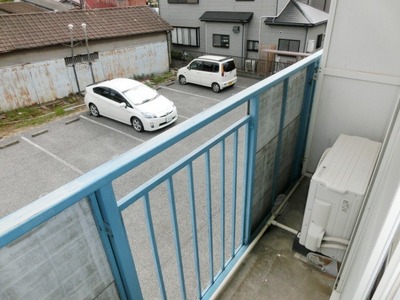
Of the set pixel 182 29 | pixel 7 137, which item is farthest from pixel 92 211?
pixel 182 29

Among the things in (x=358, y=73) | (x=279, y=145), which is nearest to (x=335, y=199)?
(x=279, y=145)

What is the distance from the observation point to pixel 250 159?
222cm

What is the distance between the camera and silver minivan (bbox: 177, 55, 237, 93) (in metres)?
11.2

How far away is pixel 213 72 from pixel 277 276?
9.79m

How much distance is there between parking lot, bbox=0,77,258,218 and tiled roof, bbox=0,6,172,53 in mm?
3157

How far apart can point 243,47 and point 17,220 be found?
14.9 meters

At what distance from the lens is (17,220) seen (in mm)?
809

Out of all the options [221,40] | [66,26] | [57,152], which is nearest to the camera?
[57,152]

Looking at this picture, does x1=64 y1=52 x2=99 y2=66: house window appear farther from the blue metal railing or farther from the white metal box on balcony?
the white metal box on balcony

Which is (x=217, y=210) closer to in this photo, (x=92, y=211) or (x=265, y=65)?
(x=92, y=211)

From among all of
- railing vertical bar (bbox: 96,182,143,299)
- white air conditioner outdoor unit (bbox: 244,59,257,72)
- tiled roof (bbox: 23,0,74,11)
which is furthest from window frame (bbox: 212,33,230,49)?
railing vertical bar (bbox: 96,182,143,299)

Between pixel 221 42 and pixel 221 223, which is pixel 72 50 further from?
pixel 221 223

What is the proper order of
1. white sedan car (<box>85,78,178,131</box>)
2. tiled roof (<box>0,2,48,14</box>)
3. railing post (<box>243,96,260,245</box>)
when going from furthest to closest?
tiled roof (<box>0,2,48,14</box>), white sedan car (<box>85,78,178,131</box>), railing post (<box>243,96,260,245</box>)

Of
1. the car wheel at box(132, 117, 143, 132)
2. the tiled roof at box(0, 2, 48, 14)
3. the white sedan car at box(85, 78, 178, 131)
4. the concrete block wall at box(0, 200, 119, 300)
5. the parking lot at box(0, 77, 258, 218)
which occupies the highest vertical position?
the tiled roof at box(0, 2, 48, 14)
